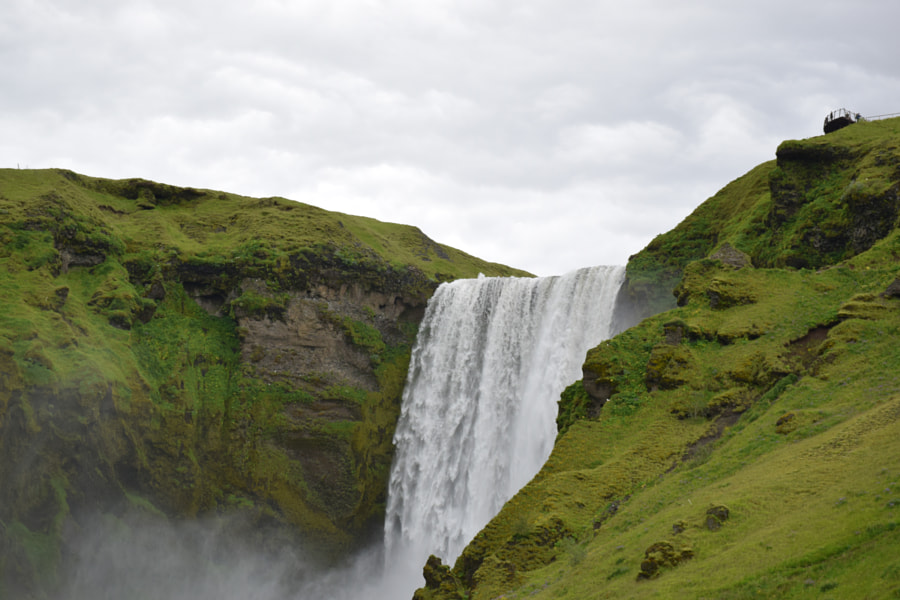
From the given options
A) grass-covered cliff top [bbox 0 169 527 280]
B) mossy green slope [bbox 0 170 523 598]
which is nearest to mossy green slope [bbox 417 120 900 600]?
mossy green slope [bbox 0 170 523 598]

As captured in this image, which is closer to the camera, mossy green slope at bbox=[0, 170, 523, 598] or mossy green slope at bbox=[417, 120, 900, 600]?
mossy green slope at bbox=[417, 120, 900, 600]

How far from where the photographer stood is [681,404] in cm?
1880

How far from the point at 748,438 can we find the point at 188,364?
104ft

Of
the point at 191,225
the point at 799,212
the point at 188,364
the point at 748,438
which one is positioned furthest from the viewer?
the point at 191,225

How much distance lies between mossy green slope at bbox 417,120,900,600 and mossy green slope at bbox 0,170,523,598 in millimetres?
21397

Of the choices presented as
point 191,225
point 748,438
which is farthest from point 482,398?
point 191,225

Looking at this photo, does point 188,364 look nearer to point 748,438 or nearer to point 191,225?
point 191,225

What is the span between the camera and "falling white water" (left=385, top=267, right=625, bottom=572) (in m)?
34.4

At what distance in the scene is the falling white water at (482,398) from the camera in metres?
34.4

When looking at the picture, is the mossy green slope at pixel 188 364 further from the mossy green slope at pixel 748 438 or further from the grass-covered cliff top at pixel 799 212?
the mossy green slope at pixel 748 438

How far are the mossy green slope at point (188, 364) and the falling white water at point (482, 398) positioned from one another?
2.43 metres

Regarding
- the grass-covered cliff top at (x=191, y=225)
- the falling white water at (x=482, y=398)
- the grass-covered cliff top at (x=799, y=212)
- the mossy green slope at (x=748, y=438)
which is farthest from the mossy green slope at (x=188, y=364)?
the mossy green slope at (x=748, y=438)

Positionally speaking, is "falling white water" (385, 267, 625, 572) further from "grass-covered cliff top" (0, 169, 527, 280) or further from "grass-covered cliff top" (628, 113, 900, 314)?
"grass-covered cliff top" (0, 169, 527, 280)

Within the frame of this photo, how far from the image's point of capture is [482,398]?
38.3 m
